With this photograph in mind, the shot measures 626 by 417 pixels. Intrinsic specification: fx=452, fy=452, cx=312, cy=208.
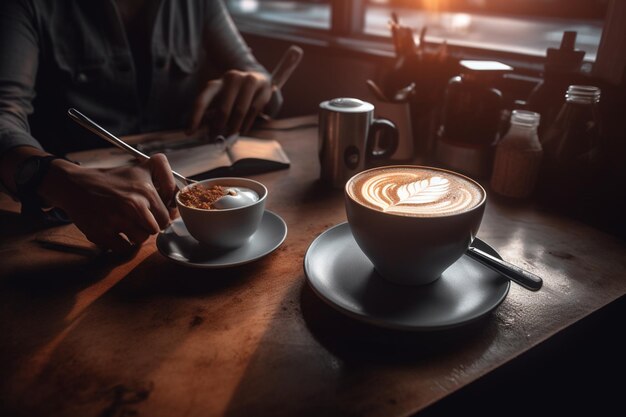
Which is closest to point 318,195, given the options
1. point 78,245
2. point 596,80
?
point 78,245

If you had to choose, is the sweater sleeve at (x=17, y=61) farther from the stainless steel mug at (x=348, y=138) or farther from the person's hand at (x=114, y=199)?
the stainless steel mug at (x=348, y=138)

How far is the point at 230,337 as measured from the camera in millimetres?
625

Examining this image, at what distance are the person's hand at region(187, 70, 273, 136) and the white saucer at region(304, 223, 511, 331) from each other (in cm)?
83

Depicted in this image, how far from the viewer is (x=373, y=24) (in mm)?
2496

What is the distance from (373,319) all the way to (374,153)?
67 centimetres

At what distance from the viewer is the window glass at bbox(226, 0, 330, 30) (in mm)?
3011

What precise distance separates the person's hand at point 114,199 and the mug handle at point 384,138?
0.52m

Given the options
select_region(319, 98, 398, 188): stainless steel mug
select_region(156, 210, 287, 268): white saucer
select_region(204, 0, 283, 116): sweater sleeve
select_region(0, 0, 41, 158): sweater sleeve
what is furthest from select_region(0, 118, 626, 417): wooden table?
select_region(204, 0, 283, 116): sweater sleeve

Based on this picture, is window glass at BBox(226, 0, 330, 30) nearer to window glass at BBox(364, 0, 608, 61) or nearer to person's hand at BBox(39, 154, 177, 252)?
window glass at BBox(364, 0, 608, 61)

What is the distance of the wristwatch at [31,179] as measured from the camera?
907 mm

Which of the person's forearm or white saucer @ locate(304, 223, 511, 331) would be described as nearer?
white saucer @ locate(304, 223, 511, 331)

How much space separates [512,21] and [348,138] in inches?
54.0

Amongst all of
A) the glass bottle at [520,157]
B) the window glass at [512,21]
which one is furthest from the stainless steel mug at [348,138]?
the window glass at [512,21]

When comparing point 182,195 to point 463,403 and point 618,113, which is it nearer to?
point 463,403
